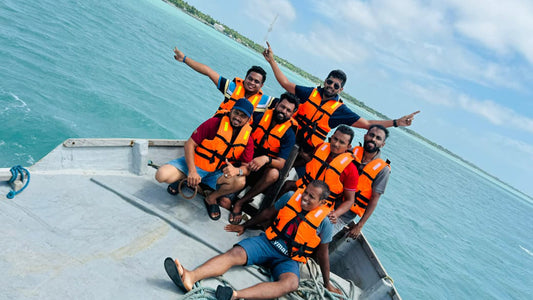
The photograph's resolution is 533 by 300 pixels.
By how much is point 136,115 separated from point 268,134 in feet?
34.3

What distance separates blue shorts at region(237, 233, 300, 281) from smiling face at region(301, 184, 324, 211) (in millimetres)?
556

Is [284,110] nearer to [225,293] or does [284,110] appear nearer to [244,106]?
[244,106]

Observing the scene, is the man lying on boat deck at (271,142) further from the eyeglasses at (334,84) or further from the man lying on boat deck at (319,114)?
the eyeglasses at (334,84)

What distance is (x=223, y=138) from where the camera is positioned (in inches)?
143

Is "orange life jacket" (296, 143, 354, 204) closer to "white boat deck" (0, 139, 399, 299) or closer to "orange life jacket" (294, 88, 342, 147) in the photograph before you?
"orange life jacket" (294, 88, 342, 147)

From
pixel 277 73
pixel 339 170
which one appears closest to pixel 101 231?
pixel 339 170

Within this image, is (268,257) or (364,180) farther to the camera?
(364,180)

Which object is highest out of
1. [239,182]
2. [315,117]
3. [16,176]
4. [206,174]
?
[315,117]

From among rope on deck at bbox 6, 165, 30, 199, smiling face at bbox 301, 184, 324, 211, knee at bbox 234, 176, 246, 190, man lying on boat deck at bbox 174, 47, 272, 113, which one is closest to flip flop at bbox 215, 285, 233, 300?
smiling face at bbox 301, 184, 324, 211

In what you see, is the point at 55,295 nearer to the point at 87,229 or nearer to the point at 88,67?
the point at 87,229

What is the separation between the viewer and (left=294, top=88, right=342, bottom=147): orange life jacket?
4.46 m

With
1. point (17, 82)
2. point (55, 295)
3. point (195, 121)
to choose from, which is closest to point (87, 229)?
point (55, 295)

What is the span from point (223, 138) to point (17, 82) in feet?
35.4

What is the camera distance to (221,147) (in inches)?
144
